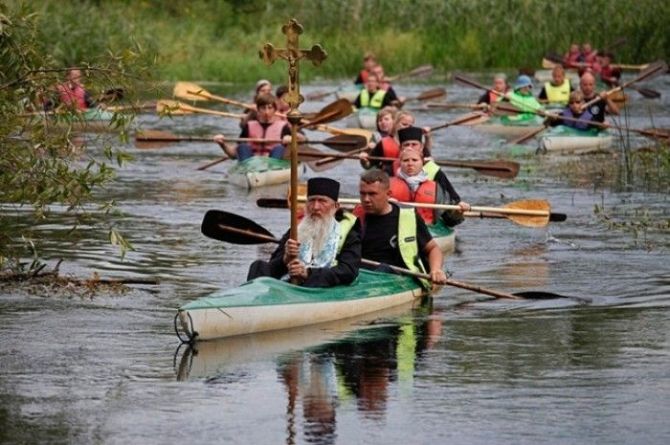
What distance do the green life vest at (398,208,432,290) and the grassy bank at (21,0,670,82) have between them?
29682 mm

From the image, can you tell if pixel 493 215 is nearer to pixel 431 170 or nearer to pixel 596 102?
pixel 431 170

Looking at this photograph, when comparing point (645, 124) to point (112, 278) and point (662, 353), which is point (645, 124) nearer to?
point (112, 278)

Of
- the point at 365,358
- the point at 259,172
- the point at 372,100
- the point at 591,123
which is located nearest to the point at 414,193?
the point at 365,358

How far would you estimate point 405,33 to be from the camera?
51156 millimetres

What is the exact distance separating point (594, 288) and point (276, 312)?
3862 millimetres

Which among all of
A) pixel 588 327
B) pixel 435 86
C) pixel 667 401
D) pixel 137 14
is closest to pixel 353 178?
pixel 588 327

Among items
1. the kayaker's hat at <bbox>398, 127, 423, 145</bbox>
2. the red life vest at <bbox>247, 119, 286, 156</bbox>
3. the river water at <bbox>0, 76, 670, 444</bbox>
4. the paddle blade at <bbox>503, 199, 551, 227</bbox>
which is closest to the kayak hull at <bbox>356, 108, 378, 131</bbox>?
the red life vest at <bbox>247, 119, 286, 156</bbox>

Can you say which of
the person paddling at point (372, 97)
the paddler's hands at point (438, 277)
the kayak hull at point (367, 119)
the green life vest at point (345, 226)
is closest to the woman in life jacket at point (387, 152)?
the paddler's hands at point (438, 277)

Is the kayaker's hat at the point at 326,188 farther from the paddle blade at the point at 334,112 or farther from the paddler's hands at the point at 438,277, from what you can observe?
the paddler's hands at the point at 438,277

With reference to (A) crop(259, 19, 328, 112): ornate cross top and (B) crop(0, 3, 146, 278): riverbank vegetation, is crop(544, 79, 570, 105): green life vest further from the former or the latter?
(A) crop(259, 19, 328, 112): ornate cross top

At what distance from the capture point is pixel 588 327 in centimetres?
1370

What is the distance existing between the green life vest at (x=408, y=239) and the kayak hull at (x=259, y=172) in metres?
10.0

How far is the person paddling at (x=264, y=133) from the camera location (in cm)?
2380

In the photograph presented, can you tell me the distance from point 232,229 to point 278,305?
179 cm
